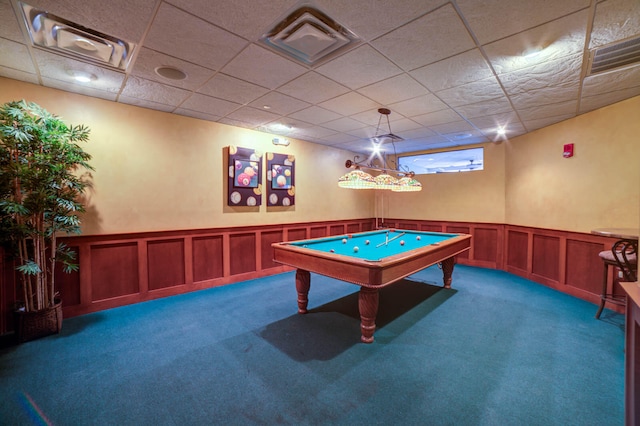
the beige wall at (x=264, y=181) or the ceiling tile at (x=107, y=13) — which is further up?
the ceiling tile at (x=107, y=13)

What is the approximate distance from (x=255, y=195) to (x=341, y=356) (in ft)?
10.2

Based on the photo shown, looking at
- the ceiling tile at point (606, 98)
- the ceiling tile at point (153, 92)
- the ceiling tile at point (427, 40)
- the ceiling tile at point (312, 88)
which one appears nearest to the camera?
the ceiling tile at point (427, 40)

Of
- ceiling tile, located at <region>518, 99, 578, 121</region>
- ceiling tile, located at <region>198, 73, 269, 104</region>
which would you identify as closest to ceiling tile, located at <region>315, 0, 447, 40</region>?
ceiling tile, located at <region>198, 73, 269, 104</region>

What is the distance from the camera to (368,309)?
8.26 feet

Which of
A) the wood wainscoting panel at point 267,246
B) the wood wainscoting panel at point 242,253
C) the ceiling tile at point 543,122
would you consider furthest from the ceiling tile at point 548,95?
the wood wainscoting panel at point 242,253

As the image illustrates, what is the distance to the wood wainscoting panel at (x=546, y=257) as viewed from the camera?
418 centimetres

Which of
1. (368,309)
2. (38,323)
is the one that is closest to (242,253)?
(38,323)

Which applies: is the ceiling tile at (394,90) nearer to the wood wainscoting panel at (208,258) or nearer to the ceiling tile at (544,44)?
the ceiling tile at (544,44)

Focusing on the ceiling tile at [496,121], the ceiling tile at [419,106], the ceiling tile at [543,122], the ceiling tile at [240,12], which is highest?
the ceiling tile at [240,12]

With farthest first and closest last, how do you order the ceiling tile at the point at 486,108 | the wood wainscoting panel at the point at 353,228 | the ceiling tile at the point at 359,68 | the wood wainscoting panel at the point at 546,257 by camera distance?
the wood wainscoting panel at the point at 353,228 < the wood wainscoting panel at the point at 546,257 < the ceiling tile at the point at 486,108 < the ceiling tile at the point at 359,68

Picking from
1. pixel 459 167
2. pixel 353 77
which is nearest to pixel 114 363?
pixel 353 77

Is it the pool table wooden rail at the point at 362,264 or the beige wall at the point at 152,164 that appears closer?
the pool table wooden rail at the point at 362,264

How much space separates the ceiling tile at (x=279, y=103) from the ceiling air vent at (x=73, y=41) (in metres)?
1.35

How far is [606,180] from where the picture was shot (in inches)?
136
